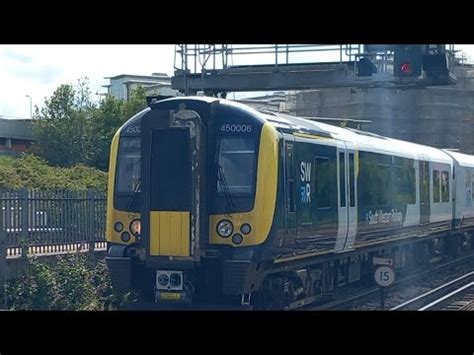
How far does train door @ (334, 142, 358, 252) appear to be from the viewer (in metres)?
15.1

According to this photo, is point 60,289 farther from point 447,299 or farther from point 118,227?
point 447,299

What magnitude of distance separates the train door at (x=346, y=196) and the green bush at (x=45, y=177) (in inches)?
374

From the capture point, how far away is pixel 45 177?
2531 centimetres

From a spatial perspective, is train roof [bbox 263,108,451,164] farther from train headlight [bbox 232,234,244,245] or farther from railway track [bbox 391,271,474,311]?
railway track [bbox 391,271,474,311]

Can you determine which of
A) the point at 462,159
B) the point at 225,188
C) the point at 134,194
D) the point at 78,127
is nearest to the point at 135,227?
the point at 134,194

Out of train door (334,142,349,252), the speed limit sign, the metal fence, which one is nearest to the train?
train door (334,142,349,252)

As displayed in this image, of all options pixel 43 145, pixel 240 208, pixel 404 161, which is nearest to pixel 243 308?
pixel 240 208

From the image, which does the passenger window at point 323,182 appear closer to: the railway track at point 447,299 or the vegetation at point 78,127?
the railway track at point 447,299

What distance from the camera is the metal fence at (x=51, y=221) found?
48.3 ft

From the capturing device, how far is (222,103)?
12.5m

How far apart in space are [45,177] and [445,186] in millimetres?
11787

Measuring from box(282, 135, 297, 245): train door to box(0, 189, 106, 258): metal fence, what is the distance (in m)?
4.88
